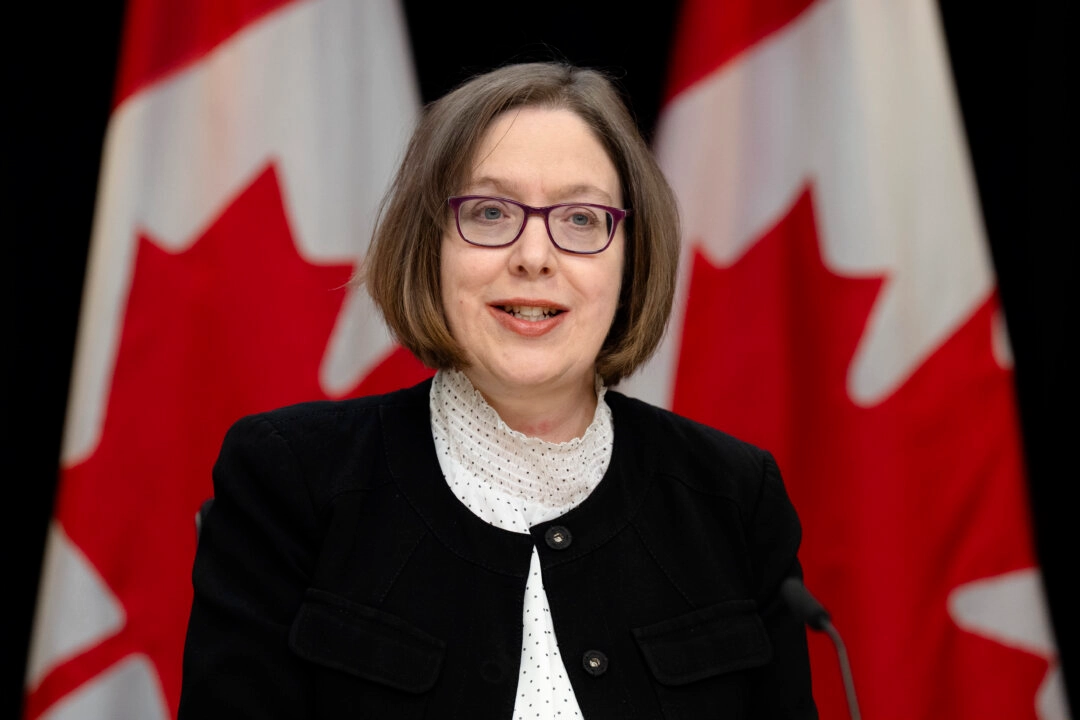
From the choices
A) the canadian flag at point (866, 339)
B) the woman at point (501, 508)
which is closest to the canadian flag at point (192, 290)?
the canadian flag at point (866, 339)

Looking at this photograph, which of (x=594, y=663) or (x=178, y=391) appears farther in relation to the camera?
(x=178, y=391)

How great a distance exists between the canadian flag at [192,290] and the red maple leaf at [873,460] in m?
0.72

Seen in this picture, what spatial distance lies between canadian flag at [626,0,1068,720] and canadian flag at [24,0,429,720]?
2.15ft

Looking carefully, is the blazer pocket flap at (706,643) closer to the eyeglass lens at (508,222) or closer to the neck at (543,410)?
the neck at (543,410)

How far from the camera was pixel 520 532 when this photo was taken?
1476 millimetres

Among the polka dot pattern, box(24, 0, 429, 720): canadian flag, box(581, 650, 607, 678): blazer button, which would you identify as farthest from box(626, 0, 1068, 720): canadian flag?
box(581, 650, 607, 678): blazer button

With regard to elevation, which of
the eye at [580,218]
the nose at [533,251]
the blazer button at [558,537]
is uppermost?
the eye at [580,218]

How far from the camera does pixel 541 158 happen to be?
1481mm

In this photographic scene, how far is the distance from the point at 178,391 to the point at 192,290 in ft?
0.67

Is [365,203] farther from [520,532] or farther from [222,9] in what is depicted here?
[520,532]

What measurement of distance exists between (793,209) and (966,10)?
1.87 feet

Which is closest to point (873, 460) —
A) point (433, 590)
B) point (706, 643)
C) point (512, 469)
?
point (706, 643)

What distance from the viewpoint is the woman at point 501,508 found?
1377mm

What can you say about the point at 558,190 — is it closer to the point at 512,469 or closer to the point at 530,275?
the point at 530,275
